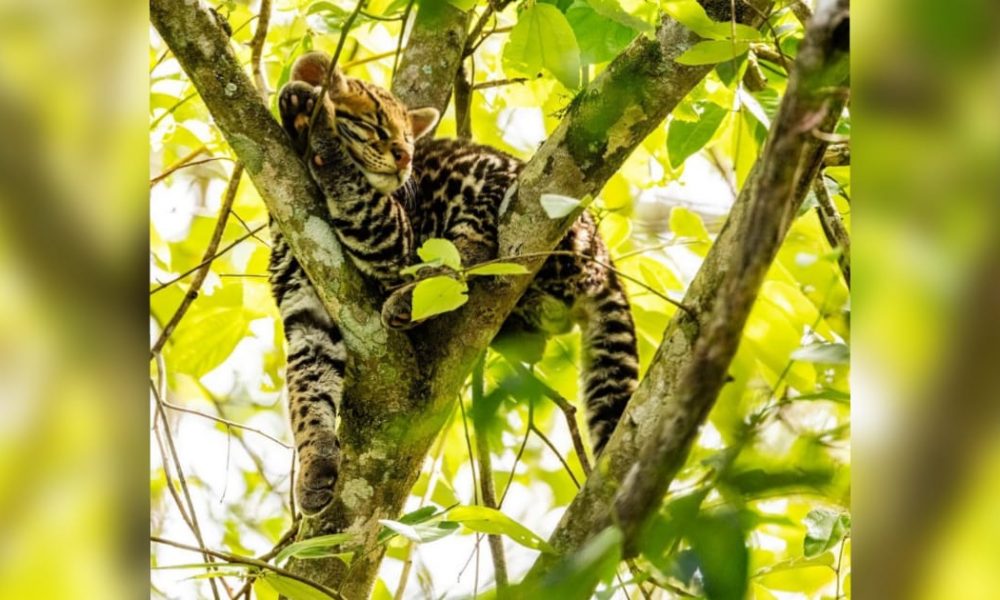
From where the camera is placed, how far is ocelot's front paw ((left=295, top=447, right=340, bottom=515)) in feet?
5.89

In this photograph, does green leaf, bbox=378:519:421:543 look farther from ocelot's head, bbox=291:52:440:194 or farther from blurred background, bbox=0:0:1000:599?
ocelot's head, bbox=291:52:440:194

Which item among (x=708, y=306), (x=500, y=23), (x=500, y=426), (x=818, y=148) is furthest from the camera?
(x=500, y=23)

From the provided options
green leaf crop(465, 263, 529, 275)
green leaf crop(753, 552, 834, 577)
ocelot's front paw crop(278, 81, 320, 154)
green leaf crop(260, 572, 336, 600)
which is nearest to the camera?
green leaf crop(465, 263, 529, 275)

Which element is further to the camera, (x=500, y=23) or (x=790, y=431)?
(x=500, y=23)

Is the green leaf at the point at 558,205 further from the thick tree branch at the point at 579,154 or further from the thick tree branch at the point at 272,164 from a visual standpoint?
the thick tree branch at the point at 272,164

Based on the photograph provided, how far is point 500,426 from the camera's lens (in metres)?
0.91

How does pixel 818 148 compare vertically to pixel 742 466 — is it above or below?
above

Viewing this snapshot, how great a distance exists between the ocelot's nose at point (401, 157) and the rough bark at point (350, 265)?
367 mm

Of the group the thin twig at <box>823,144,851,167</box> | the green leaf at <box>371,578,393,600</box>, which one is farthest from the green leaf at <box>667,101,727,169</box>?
the green leaf at <box>371,578,393,600</box>
